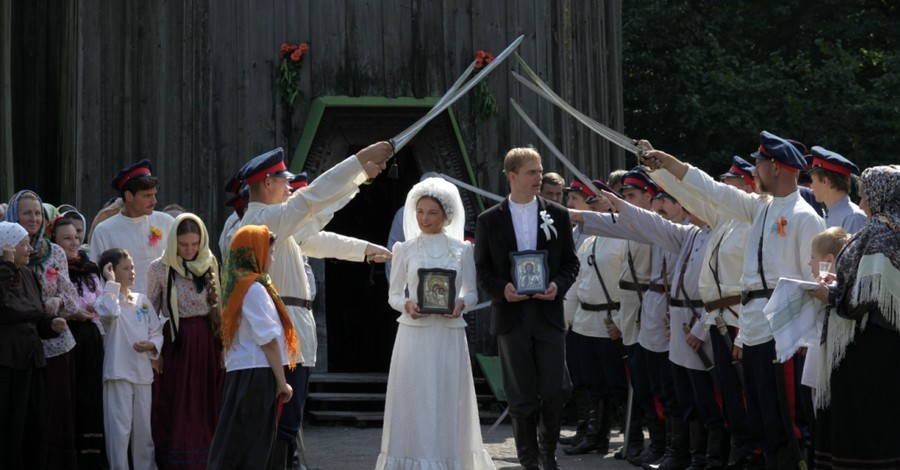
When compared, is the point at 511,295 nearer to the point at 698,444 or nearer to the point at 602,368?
the point at 698,444

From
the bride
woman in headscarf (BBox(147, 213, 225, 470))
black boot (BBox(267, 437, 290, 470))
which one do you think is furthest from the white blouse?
woman in headscarf (BBox(147, 213, 225, 470))

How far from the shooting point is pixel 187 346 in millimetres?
9734

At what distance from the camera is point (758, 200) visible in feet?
30.1

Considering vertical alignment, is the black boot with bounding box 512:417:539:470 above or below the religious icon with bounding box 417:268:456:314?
below

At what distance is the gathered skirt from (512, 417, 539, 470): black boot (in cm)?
23

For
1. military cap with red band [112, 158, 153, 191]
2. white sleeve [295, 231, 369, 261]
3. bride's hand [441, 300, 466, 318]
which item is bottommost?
bride's hand [441, 300, 466, 318]

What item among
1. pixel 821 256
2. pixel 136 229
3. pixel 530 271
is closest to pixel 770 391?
pixel 821 256

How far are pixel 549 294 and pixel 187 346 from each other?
8.22ft

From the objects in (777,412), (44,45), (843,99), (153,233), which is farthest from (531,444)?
(843,99)

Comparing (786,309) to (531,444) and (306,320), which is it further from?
(306,320)

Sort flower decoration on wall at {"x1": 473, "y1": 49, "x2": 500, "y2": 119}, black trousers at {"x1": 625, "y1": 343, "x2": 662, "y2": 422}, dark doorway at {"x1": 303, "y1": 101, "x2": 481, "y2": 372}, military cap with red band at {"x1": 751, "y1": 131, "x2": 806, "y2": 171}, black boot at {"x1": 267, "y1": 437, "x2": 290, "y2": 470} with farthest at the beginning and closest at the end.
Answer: dark doorway at {"x1": 303, "y1": 101, "x2": 481, "y2": 372}, flower decoration on wall at {"x1": 473, "y1": 49, "x2": 500, "y2": 119}, black trousers at {"x1": 625, "y1": 343, "x2": 662, "y2": 422}, black boot at {"x1": 267, "y1": 437, "x2": 290, "y2": 470}, military cap with red band at {"x1": 751, "y1": 131, "x2": 806, "y2": 171}

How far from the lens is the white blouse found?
9625 millimetres

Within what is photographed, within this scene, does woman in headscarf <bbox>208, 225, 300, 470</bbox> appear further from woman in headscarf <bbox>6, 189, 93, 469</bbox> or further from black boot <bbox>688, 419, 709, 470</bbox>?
black boot <bbox>688, 419, 709, 470</bbox>

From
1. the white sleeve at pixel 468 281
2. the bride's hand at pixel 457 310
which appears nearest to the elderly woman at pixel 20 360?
the bride's hand at pixel 457 310
